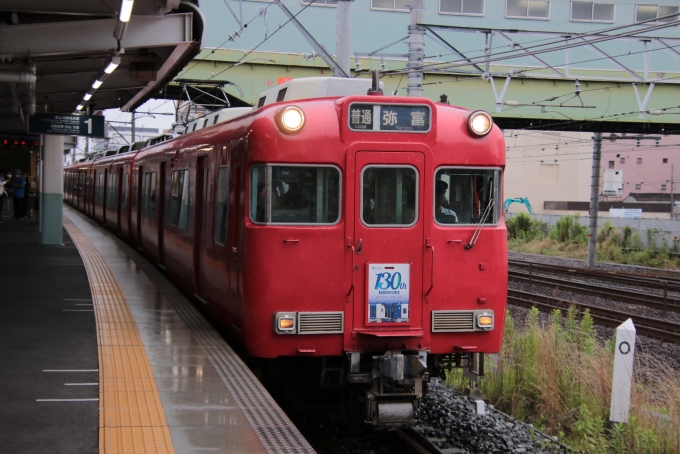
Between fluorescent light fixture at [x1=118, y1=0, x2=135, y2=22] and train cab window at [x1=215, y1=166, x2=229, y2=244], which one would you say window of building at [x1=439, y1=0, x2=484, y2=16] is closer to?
fluorescent light fixture at [x1=118, y1=0, x2=135, y2=22]

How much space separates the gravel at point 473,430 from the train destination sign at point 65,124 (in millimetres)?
10684

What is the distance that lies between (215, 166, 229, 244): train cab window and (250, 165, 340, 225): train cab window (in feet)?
3.25

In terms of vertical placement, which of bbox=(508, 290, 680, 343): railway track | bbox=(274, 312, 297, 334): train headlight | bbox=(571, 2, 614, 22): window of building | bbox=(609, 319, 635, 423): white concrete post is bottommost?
bbox=(508, 290, 680, 343): railway track

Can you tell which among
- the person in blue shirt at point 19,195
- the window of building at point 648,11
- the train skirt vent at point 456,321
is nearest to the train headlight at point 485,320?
the train skirt vent at point 456,321

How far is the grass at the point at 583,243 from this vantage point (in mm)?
29375

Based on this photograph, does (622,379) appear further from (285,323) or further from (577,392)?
(285,323)

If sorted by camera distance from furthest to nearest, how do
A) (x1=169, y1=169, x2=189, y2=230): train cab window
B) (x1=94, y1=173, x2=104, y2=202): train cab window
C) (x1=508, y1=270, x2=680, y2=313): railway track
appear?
(x1=94, y1=173, x2=104, y2=202): train cab window → (x1=508, y1=270, x2=680, y2=313): railway track → (x1=169, y1=169, x2=189, y2=230): train cab window

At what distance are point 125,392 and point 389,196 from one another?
2801mm

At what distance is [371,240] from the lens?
23.3 feet

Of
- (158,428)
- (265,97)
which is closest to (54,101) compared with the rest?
(265,97)

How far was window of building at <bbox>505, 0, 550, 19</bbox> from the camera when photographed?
25750 millimetres

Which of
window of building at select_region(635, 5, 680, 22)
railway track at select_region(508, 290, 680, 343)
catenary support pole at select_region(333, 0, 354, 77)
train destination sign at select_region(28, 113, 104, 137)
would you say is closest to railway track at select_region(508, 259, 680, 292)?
railway track at select_region(508, 290, 680, 343)

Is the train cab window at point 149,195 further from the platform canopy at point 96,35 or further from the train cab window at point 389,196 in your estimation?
the train cab window at point 389,196

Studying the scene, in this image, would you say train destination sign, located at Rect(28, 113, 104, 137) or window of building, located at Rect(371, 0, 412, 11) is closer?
train destination sign, located at Rect(28, 113, 104, 137)
